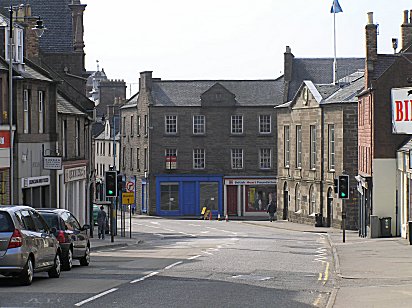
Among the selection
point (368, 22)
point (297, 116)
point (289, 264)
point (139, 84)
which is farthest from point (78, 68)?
point (139, 84)

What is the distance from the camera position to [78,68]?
58.0m

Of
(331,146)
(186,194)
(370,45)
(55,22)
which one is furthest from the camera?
(186,194)

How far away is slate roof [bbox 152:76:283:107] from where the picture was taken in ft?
300

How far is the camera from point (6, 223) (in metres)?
20.3

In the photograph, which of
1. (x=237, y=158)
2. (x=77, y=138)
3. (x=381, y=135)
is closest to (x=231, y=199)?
(x=237, y=158)

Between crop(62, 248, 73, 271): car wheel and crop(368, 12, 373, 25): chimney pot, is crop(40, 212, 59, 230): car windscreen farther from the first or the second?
crop(368, 12, 373, 25): chimney pot

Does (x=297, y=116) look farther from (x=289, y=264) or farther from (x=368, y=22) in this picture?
(x=289, y=264)

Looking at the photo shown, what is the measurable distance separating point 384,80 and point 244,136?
129ft

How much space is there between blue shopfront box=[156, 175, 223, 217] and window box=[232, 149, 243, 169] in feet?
6.16

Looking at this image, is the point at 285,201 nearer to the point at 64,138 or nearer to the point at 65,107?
the point at 65,107

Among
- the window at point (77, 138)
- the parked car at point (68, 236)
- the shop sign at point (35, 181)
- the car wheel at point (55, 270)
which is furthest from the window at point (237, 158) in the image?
the car wheel at point (55, 270)

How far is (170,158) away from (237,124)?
7076mm

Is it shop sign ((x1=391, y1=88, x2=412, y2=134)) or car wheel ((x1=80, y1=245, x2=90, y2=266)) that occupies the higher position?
shop sign ((x1=391, y1=88, x2=412, y2=134))

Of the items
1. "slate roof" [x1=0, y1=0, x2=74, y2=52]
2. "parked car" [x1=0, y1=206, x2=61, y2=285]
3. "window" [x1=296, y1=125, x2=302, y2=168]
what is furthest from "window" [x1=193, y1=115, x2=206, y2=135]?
"parked car" [x1=0, y1=206, x2=61, y2=285]
